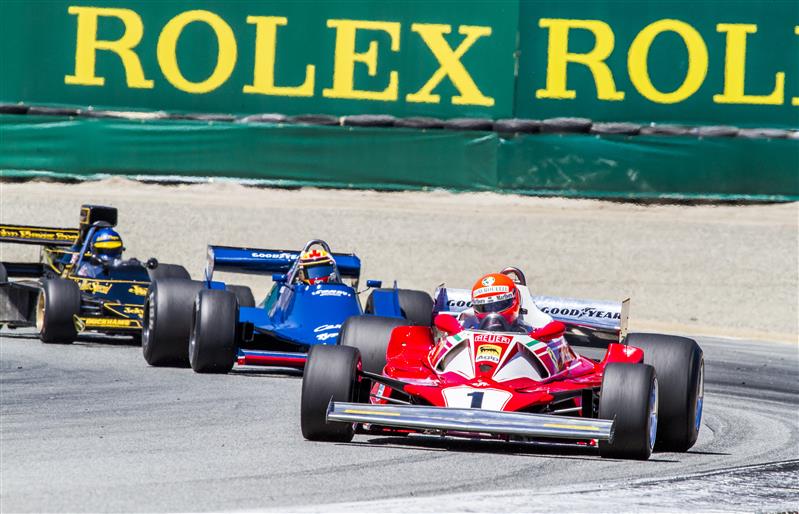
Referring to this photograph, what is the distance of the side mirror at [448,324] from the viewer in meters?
10.1

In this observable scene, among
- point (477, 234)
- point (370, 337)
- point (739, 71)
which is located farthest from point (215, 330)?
point (739, 71)

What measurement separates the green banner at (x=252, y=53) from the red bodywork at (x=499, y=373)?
13.8 meters

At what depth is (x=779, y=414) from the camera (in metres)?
12.4

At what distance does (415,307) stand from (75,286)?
3.51 meters

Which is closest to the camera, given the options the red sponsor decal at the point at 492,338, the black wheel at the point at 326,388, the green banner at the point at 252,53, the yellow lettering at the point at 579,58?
the black wheel at the point at 326,388

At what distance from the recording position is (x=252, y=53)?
2389 centimetres

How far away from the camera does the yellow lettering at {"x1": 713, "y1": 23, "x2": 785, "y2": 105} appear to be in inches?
900

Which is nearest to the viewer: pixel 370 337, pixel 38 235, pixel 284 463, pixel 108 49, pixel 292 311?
pixel 284 463

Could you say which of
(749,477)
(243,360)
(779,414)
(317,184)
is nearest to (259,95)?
(317,184)

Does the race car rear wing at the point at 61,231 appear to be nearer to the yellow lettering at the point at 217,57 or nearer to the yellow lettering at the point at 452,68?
the yellow lettering at the point at 217,57

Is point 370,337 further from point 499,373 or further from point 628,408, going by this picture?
point 628,408

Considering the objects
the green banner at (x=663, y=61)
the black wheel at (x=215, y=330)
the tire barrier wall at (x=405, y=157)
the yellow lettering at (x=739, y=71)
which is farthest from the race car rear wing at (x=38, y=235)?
the yellow lettering at (x=739, y=71)

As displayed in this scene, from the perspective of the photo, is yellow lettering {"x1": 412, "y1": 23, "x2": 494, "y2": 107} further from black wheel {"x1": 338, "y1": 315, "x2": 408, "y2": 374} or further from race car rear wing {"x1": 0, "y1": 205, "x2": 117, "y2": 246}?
black wheel {"x1": 338, "y1": 315, "x2": 408, "y2": 374}

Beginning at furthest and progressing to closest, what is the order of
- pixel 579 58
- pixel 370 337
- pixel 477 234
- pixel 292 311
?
pixel 477 234, pixel 579 58, pixel 292 311, pixel 370 337
